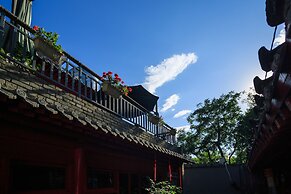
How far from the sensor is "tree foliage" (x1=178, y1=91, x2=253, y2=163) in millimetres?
25859

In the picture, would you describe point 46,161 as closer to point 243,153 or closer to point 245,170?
point 245,170

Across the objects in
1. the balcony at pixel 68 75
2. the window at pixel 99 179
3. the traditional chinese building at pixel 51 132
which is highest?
the balcony at pixel 68 75

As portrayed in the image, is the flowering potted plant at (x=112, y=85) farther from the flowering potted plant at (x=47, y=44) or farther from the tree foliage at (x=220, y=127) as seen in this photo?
the tree foliage at (x=220, y=127)

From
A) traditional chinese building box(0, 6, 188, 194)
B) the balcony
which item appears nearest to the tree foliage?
the balcony

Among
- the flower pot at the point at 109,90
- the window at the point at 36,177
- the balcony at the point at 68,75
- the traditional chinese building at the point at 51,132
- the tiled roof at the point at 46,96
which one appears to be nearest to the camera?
the tiled roof at the point at 46,96

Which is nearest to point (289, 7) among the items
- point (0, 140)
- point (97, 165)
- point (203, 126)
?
point (0, 140)

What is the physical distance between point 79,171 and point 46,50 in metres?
2.29

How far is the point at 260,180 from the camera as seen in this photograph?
14555mm

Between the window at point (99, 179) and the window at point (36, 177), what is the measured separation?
2.79ft

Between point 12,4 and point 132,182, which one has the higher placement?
point 12,4

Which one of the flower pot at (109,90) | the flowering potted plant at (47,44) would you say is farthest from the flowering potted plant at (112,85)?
the flowering potted plant at (47,44)

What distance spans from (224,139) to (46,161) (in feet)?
82.2

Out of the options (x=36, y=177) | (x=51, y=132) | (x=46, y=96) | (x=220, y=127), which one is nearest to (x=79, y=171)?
(x=36, y=177)

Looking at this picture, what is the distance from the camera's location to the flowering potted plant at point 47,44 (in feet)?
14.6
